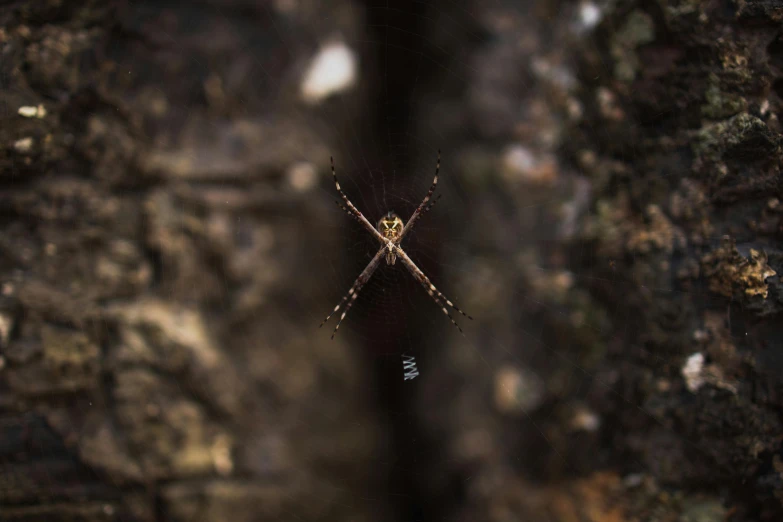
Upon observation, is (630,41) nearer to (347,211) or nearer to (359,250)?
(347,211)

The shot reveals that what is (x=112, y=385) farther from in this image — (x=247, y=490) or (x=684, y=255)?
(x=684, y=255)

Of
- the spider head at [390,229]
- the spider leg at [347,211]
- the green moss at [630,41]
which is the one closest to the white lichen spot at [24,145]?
the spider leg at [347,211]

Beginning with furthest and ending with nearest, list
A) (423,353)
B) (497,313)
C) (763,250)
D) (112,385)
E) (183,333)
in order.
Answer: (423,353)
(497,313)
(183,333)
(112,385)
(763,250)

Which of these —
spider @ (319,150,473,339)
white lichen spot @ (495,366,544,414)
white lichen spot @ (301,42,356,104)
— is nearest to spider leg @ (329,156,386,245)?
spider @ (319,150,473,339)

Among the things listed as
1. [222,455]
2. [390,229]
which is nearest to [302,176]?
[390,229]

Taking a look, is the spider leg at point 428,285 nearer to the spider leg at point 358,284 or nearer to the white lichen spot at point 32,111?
the spider leg at point 358,284

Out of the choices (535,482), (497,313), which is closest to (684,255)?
(497,313)
